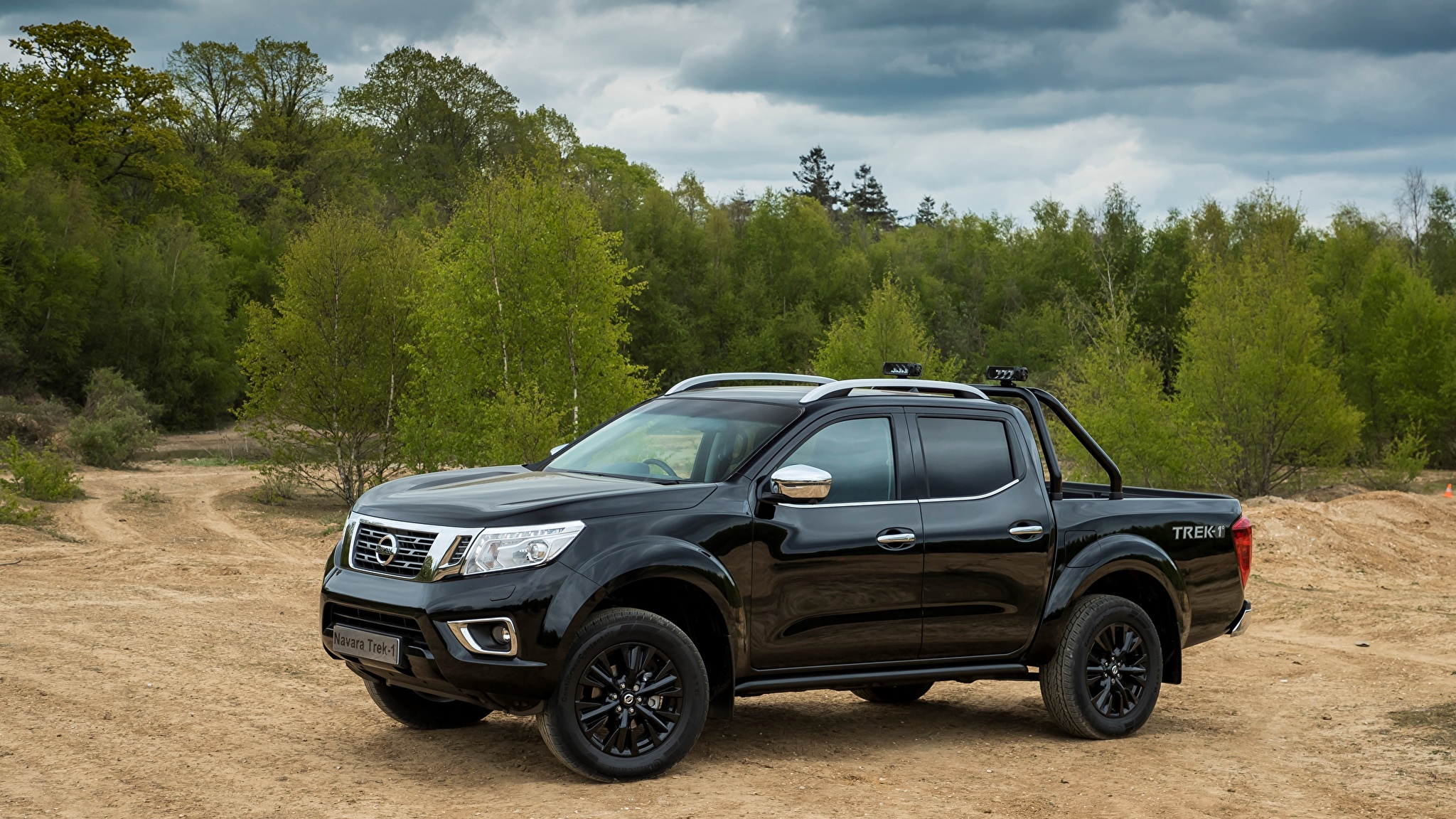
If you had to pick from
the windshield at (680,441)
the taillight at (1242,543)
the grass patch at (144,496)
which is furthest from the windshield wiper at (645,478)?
the grass patch at (144,496)

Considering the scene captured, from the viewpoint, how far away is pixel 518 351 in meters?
27.4

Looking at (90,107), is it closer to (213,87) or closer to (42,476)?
(213,87)

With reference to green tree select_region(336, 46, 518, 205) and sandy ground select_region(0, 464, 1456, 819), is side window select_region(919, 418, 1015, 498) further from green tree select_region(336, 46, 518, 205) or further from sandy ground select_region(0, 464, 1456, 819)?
green tree select_region(336, 46, 518, 205)

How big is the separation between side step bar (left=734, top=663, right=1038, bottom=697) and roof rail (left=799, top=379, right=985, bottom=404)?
4.72ft

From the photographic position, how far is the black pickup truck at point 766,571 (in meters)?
5.95

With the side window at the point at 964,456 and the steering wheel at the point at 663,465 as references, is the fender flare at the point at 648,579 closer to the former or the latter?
the steering wheel at the point at 663,465

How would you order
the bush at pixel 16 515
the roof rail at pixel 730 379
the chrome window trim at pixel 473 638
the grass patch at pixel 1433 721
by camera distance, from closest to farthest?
the chrome window trim at pixel 473 638, the roof rail at pixel 730 379, the grass patch at pixel 1433 721, the bush at pixel 16 515

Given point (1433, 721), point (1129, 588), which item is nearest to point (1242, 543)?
point (1129, 588)

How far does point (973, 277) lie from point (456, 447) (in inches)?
2159

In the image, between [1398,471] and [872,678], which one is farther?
[1398,471]

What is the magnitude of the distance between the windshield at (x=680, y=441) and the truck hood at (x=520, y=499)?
212 mm

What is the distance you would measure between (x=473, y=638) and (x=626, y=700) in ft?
2.60

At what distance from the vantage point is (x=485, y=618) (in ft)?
19.1

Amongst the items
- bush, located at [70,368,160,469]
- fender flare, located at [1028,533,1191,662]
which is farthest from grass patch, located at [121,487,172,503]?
fender flare, located at [1028,533,1191,662]
